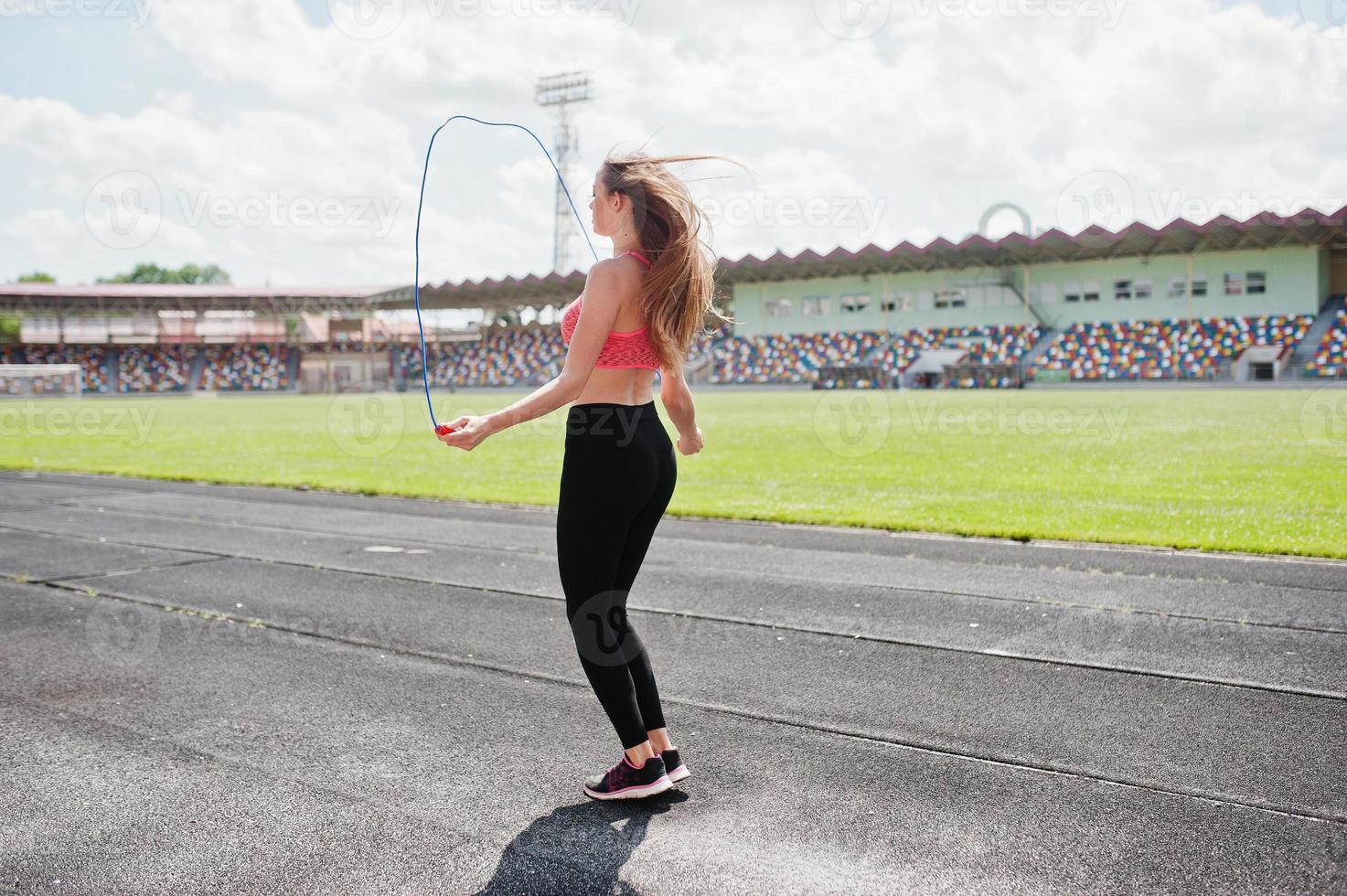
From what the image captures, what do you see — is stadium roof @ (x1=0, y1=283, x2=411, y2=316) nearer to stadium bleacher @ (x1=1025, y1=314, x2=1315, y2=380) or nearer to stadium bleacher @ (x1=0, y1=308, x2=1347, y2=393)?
stadium bleacher @ (x1=0, y1=308, x2=1347, y2=393)

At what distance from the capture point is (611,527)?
10.6 feet

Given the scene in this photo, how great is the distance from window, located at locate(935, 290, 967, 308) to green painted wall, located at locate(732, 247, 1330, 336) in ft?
0.58

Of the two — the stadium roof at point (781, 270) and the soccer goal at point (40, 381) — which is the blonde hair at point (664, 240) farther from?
the soccer goal at point (40, 381)

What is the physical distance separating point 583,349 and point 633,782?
1441 millimetres

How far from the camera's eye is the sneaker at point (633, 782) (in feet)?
11.1

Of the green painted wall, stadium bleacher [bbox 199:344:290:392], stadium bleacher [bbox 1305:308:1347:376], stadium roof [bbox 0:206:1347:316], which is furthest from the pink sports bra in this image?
stadium bleacher [bbox 199:344:290:392]

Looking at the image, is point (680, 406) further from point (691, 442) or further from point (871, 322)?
point (871, 322)

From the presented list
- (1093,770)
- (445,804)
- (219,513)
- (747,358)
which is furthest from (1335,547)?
(747,358)

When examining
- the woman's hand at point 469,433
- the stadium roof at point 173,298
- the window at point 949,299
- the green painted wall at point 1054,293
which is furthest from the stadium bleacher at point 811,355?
the woman's hand at point 469,433

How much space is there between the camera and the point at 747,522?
10.1 meters

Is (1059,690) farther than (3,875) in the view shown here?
Yes

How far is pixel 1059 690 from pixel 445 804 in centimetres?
273

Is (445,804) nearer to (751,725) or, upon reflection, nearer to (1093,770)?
(751,725)

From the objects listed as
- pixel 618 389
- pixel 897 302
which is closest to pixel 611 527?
pixel 618 389
